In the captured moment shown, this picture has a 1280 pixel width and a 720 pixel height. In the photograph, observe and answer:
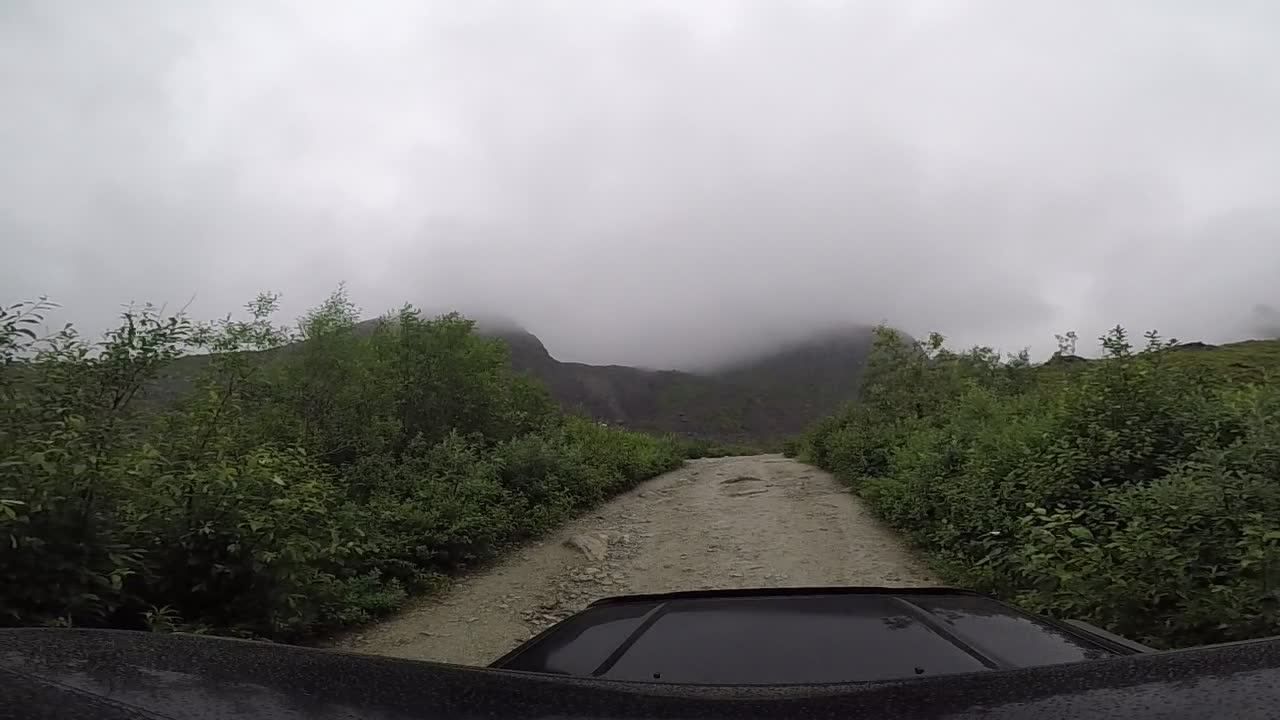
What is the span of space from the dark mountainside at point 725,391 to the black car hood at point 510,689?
84.7 metres

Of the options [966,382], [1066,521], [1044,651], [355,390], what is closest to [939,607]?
[1044,651]

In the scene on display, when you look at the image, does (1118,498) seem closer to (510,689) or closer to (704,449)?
(510,689)

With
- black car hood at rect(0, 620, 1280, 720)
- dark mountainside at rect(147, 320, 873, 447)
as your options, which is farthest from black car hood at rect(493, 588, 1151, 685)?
dark mountainside at rect(147, 320, 873, 447)

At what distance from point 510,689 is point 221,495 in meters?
4.87

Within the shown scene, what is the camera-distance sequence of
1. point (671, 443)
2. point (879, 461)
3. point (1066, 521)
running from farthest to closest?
point (671, 443) → point (879, 461) → point (1066, 521)

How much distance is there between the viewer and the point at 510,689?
5.17 ft

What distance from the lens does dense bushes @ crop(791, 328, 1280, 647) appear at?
4.42m

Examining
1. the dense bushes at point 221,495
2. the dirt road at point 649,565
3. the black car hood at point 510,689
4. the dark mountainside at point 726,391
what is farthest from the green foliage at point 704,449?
the dark mountainside at point 726,391

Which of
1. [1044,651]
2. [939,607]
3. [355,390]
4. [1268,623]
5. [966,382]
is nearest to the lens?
[1044,651]

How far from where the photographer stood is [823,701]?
1.49 m

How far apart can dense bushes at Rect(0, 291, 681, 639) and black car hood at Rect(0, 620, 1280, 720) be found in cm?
324

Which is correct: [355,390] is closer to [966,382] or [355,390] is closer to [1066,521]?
[1066,521]

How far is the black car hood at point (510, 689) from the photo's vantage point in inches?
50.0

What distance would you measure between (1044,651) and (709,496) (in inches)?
530
